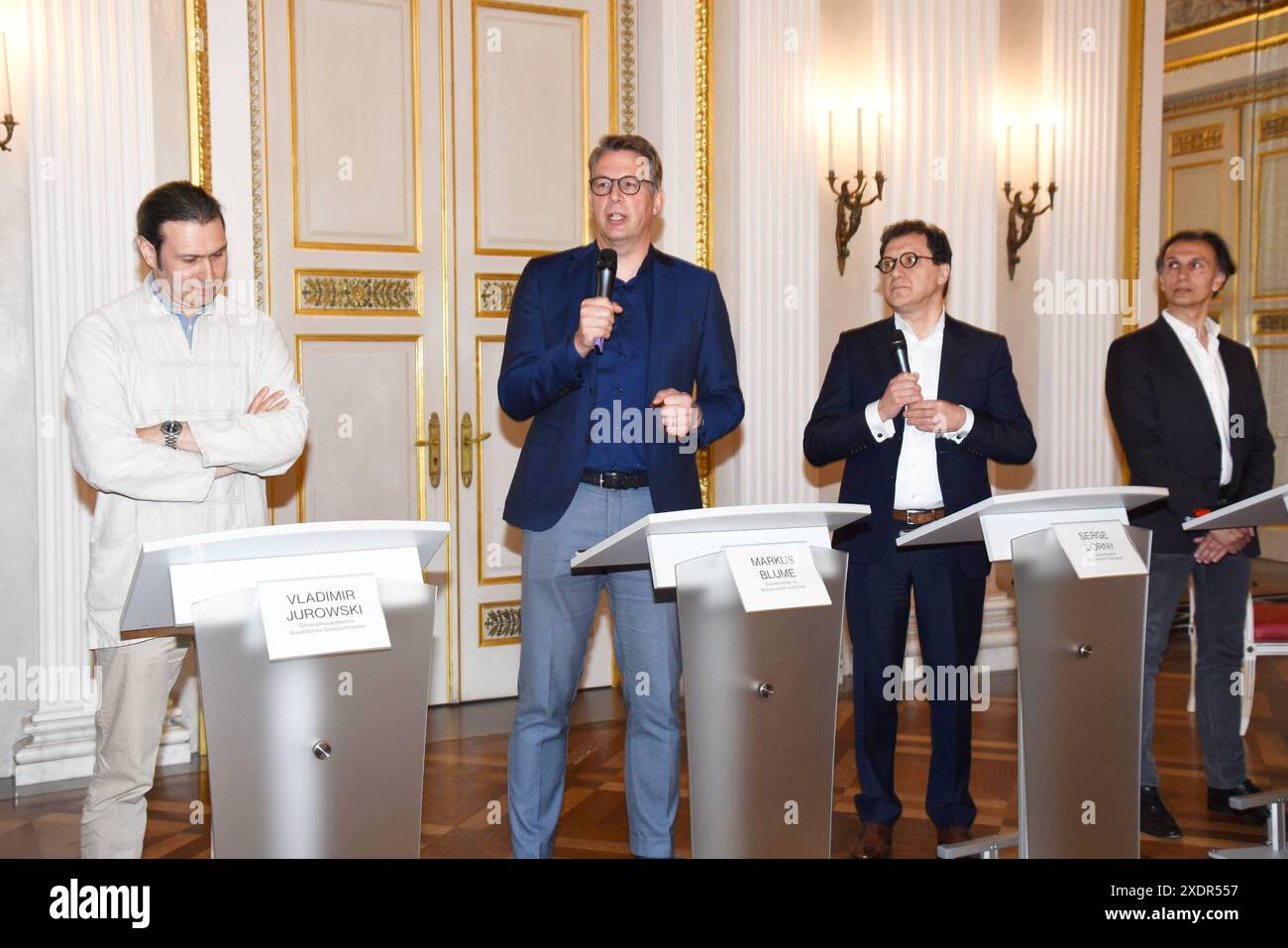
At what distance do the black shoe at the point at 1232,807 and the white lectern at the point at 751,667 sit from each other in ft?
6.76

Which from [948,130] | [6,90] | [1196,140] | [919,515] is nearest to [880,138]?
[948,130]

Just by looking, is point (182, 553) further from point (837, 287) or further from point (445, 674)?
point (837, 287)

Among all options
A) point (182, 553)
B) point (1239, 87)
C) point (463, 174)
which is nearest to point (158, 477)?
point (182, 553)

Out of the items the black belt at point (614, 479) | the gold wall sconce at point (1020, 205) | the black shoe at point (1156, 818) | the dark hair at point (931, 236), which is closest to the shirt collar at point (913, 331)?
the dark hair at point (931, 236)

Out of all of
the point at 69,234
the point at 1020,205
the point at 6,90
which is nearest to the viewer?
the point at 6,90

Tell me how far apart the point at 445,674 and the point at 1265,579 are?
6003mm

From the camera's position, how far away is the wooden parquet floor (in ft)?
11.2

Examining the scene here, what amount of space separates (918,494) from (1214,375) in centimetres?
114

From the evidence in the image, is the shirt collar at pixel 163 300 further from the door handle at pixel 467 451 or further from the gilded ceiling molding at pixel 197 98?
the door handle at pixel 467 451

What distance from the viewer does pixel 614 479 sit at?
2.83 metres

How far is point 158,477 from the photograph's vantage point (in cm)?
252

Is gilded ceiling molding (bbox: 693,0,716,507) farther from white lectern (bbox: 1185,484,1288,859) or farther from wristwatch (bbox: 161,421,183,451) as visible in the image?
wristwatch (bbox: 161,421,183,451)

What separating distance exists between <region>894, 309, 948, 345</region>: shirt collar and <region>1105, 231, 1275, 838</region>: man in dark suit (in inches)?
27.0

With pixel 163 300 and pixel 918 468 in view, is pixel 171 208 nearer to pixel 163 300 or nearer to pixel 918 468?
pixel 163 300
